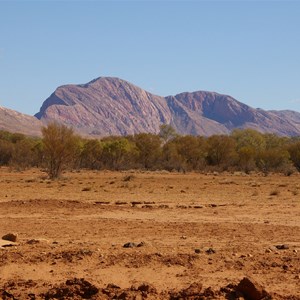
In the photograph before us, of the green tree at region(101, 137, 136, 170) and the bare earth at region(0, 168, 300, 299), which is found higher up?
the green tree at region(101, 137, 136, 170)

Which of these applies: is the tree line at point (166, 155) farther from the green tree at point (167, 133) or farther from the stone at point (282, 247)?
the stone at point (282, 247)

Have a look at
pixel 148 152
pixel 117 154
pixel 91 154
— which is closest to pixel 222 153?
pixel 148 152

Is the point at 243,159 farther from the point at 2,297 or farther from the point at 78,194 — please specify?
the point at 2,297

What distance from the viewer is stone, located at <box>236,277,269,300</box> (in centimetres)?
946

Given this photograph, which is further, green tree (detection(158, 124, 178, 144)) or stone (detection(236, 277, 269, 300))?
green tree (detection(158, 124, 178, 144))

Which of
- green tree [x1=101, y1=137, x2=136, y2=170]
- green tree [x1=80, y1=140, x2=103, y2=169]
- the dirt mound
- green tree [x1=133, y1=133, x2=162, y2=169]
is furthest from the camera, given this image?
green tree [x1=133, y1=133, x2=162, y2=169]

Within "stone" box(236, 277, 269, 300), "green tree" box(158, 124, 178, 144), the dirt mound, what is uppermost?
"green tree" box(158, 124, 178, 144)

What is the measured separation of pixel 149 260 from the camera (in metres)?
12.0

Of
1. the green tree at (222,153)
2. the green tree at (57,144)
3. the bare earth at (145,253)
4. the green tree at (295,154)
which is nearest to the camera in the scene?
the bare earth at (145,253)

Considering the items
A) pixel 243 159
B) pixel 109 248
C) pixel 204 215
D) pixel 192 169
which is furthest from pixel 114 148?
pixel 109 248

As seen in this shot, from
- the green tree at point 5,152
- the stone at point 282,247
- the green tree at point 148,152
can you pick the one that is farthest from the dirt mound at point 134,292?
the green tree at point 5,152

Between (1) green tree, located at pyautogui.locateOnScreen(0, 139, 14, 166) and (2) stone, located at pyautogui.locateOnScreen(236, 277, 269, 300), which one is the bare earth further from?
(1) green tree, located at pyautogui.locateOnScreen(0, 139, 14, 166)

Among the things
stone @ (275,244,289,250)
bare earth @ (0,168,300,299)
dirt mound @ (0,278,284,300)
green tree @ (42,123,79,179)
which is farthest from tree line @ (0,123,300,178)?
dirt mound @ (0,278,284,300)

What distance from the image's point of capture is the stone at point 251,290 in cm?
946
